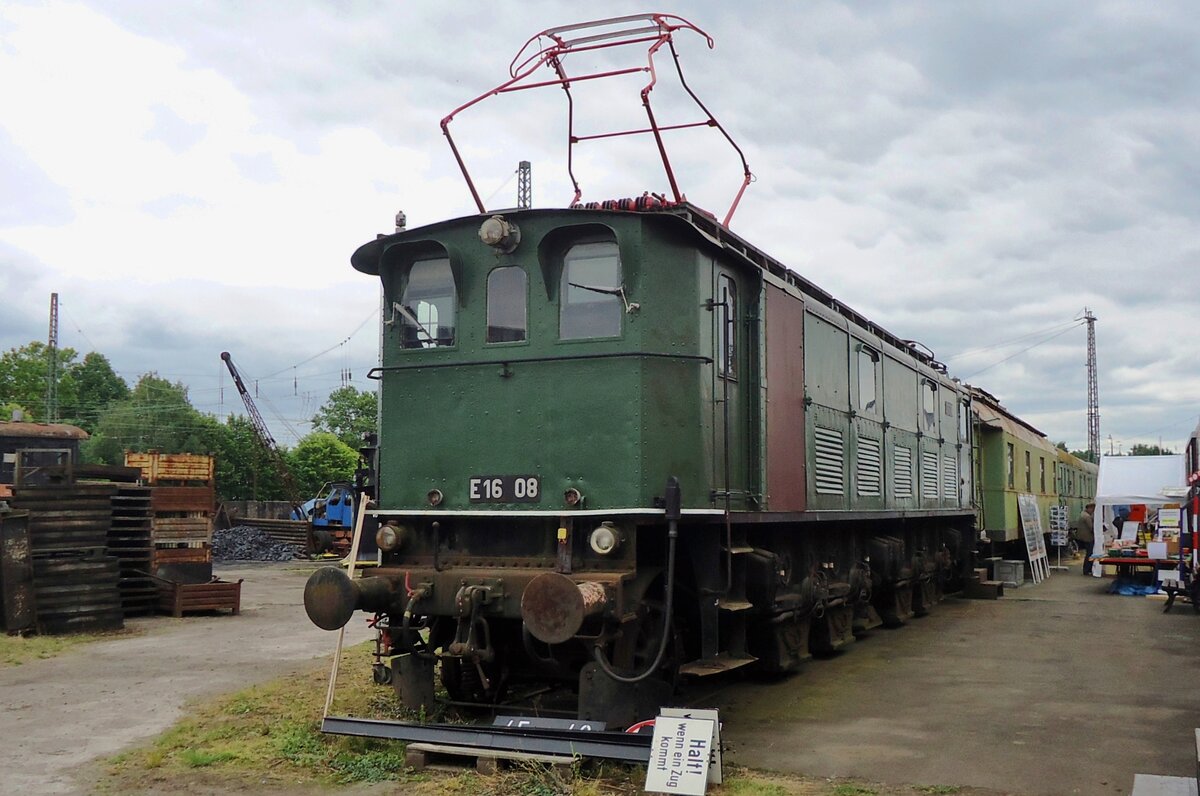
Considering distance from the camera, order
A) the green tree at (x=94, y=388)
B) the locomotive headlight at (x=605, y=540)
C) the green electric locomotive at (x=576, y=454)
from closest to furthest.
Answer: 1. the locomotive headlight at (x=605, y=540)
2. the green electric locomotive at (x=576, y=454)
3. the green tree at (x=94, y=388)


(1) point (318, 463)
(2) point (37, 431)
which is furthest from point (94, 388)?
(2) point (37, 431)

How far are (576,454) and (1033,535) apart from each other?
19.4 meters

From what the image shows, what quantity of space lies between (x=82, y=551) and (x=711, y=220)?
1050cm

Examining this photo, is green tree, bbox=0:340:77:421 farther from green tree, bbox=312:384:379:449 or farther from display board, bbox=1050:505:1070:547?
display board, bbox=1050:505:1070:547

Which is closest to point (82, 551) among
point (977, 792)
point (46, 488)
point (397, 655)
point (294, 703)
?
point (46, 488)

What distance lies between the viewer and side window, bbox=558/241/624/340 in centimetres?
731

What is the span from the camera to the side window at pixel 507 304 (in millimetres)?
7555

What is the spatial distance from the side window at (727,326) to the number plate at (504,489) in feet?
5.71

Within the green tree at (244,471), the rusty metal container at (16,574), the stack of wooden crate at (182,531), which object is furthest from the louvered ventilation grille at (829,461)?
the green tree at (244,471)

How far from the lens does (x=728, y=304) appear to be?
8102 mm

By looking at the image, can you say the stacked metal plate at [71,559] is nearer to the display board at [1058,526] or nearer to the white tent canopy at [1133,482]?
the white tent canopy at [1133,482]

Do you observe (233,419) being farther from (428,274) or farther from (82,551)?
(428,274)

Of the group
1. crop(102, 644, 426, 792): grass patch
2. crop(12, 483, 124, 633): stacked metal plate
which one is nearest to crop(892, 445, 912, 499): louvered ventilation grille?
crop(102, 644, 426, 792): grass patch

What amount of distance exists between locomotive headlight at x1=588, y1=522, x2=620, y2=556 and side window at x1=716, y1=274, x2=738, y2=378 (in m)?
1.72
